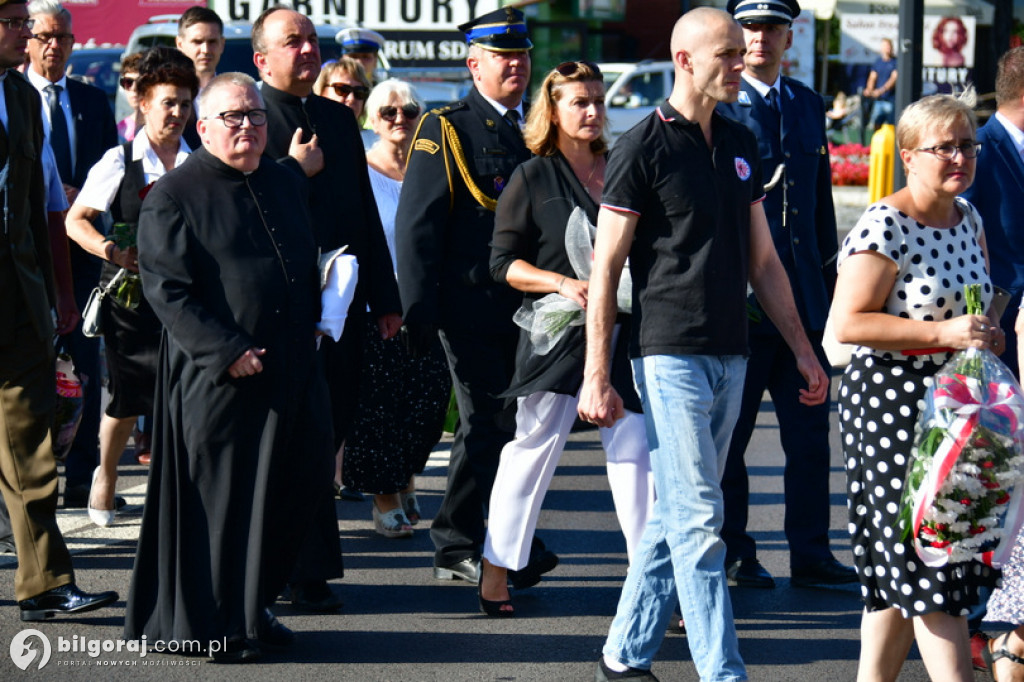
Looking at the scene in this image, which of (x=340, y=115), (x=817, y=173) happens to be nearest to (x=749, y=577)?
(x=817, y=173)

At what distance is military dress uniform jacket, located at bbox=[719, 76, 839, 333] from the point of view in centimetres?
623

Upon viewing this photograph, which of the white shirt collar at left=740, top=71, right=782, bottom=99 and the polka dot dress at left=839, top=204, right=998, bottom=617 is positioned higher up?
the white shirt collar at left=740, top=71, right=782, bottom=99

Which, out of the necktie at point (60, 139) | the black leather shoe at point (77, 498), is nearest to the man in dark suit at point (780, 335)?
the black leather shoe at point (77, 498)

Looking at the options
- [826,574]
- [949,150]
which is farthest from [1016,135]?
[826,574]

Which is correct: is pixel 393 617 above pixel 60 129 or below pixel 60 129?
below

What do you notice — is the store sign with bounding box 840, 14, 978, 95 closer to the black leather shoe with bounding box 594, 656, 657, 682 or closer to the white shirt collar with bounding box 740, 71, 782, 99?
the white shirt collar with bounding box 740, 71, 782, 99

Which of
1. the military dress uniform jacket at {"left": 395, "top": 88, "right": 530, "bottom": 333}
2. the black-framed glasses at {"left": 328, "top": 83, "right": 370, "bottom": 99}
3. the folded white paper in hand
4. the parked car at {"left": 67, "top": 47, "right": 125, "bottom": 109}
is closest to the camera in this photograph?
the folded white paper in hand

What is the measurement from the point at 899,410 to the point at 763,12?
2268 mm

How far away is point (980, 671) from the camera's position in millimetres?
5207

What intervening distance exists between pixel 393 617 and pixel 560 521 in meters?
1.68

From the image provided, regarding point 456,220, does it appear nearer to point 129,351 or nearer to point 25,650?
point 129,351

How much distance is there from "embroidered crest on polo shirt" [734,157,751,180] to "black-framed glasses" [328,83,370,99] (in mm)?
3724

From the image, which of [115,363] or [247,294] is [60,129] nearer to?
[115,363]

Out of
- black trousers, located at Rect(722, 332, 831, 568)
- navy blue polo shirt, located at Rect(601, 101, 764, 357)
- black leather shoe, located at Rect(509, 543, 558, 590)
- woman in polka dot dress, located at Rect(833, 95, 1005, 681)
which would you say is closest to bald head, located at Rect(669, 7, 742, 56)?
navy blue polo shirt, located at Rect(601, 101, 764, 357)
